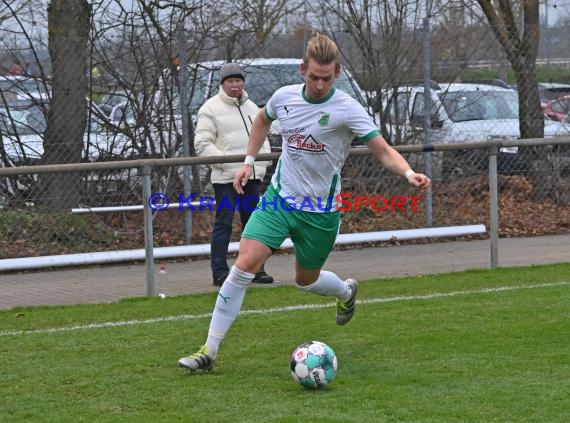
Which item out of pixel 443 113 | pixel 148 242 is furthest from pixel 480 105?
pixel 148 242

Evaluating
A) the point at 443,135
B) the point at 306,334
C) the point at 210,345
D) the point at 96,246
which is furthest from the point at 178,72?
the point at 210,345

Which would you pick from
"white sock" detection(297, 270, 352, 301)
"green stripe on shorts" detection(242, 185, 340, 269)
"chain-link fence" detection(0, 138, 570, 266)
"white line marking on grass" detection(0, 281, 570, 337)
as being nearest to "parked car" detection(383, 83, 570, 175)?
"chain-link fence" detection(0, 138, 570, 266)

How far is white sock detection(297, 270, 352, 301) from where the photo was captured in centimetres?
721

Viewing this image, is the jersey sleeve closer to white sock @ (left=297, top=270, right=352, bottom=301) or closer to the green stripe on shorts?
the green stripe on shorts

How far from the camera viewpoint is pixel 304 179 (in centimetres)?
673

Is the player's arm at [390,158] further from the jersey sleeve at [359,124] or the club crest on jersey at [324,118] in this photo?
the club crest on jersey at [324,118]

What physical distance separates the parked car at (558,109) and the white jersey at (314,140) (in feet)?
29.6

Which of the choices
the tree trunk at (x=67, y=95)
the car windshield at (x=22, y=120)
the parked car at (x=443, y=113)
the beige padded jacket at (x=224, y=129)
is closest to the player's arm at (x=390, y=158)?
the beige padded jacket at (x=224, y=129)

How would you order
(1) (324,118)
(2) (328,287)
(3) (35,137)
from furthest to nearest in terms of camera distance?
(3) (35,137), (2) (328,287), (1) (324,118)

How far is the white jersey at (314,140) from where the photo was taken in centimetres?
663

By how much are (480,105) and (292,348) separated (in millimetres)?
8211

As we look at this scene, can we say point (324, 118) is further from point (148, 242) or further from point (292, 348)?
point (148, 242)

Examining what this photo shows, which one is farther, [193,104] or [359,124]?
[193,104]

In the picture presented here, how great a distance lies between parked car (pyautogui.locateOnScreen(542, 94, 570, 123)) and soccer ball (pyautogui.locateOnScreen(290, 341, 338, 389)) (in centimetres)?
978
